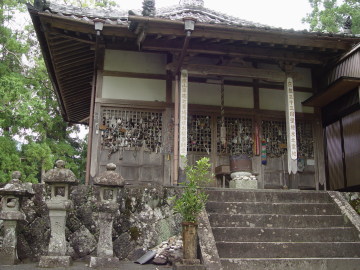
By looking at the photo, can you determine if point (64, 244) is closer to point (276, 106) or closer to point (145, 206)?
point (145, 206)

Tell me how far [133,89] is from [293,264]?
633cm

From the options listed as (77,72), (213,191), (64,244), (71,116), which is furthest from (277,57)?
(71,116)

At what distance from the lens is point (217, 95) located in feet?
35.1

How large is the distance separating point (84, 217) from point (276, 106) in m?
6.71

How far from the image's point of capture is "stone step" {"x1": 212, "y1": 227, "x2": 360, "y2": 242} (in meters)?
6.31

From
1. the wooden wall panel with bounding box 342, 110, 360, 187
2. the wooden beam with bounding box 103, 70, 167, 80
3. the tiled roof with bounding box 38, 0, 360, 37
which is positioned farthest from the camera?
the wooden wall panel with bounding box 342, 110, 360, 187

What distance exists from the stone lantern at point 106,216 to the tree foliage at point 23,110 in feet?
28.0

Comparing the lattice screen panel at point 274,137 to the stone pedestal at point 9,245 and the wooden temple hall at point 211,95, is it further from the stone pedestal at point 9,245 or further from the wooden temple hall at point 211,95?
the stone pedestal at point 9,245

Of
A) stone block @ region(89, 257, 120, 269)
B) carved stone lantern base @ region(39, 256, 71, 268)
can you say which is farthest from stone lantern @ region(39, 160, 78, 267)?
stone block @ region(89, 257, 120, 269)

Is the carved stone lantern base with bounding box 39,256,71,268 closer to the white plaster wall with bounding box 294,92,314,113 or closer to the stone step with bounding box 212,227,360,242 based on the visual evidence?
the stone step with bounding box 212,227,360,242

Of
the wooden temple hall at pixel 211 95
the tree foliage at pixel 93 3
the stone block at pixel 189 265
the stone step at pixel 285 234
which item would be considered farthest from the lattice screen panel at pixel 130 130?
the tree foliage at pixel 93 3

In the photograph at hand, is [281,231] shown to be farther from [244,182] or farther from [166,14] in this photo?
[166,14]

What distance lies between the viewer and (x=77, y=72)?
1159 cm

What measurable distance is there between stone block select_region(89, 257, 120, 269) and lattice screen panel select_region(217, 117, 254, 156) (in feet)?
17.4
